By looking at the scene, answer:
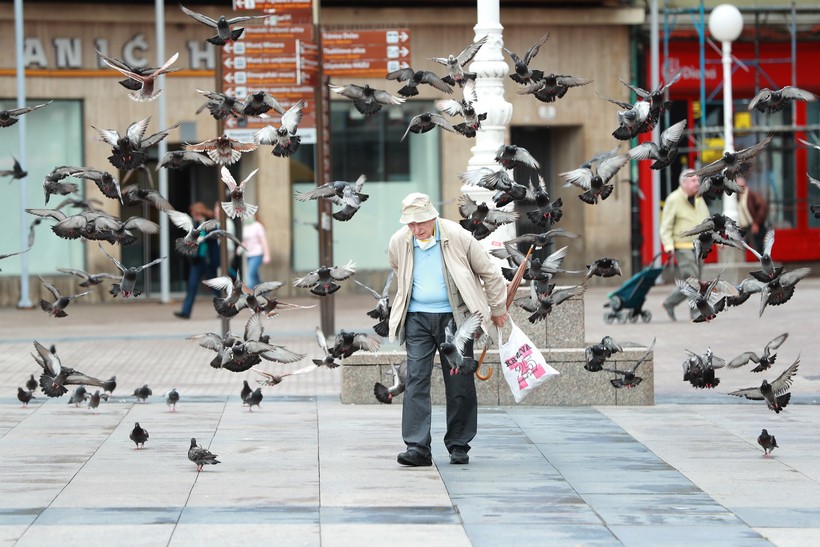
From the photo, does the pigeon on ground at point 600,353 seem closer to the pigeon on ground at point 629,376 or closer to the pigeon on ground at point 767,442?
the pigeon on ground at point 629,376

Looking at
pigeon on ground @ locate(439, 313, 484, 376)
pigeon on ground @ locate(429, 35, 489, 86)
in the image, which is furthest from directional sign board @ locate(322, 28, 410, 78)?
pigeon on ground @ locate(439, 313, 484, 376)

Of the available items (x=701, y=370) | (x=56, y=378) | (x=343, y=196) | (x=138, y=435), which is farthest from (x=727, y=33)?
(x=138, y=435)

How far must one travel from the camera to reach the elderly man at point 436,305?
8.95 m

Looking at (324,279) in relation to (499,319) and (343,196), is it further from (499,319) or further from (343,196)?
(499,319)

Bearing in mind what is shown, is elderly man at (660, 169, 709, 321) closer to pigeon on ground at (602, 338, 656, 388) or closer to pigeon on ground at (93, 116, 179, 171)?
pigeon on ground at (602, 338, 656, 388)

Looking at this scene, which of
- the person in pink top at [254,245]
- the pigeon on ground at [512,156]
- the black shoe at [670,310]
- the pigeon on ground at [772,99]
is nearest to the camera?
the pigeon on ground at [772,99]

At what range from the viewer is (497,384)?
38.5 ft

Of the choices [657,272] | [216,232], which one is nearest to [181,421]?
[216,232]

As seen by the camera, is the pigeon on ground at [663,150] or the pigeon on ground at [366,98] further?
the pigeon on ground at [366,98]

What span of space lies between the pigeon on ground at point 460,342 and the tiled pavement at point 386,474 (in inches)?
23.2

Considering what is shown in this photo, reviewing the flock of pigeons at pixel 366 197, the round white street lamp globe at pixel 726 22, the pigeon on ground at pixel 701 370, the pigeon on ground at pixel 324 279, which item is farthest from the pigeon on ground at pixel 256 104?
the round white street lamp globe at pixel 726 22

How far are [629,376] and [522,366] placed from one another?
2092 mm

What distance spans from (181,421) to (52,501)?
10.3 ft

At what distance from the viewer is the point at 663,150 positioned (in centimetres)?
965
